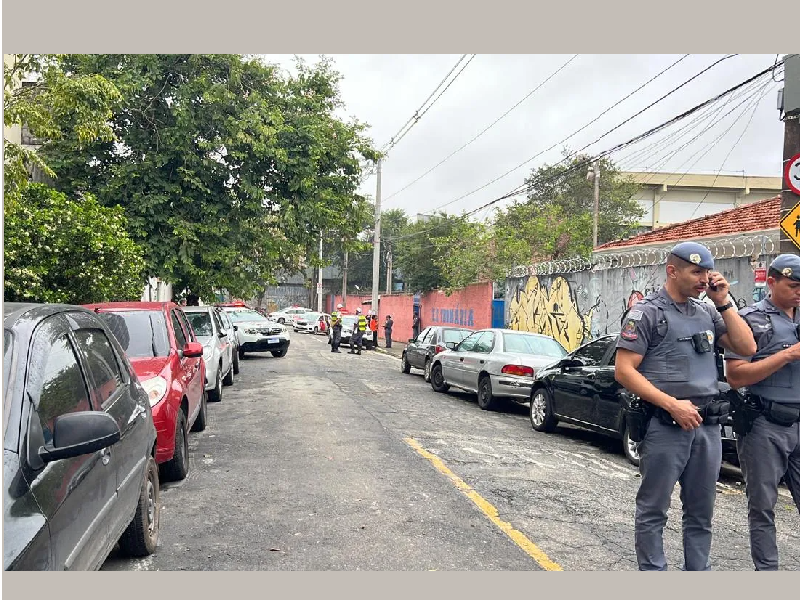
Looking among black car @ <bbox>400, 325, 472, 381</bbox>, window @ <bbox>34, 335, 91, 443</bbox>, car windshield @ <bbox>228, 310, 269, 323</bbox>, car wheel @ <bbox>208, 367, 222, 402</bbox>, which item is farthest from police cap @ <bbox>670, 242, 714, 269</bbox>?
car windshield @ <bbox>228, 310, 269, 323</bbox>

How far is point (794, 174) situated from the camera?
8.39 m

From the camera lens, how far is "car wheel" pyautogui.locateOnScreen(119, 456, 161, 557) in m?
4.80

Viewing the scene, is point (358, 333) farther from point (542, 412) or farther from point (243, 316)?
point (542, 412)

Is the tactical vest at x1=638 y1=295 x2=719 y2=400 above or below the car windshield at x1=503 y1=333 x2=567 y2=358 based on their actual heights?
above

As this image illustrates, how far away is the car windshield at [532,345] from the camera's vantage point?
13383 millimetres

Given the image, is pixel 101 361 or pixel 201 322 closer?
pixel 101 361

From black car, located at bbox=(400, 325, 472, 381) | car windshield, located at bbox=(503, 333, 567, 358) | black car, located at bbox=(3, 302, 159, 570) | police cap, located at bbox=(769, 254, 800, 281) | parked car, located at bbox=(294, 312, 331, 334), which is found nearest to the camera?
black car, located at bbox=(3, 302, 159, 570)

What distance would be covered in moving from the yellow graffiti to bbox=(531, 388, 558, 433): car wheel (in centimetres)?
856

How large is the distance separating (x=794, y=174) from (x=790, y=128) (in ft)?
2.11

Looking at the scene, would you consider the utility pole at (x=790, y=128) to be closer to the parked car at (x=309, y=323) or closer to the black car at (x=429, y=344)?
the black car at (x=429, y=344)

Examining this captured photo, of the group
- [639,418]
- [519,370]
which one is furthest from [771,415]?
[519,370]

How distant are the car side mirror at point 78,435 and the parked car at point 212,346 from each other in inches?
354

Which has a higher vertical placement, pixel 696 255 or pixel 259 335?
pixel 696 255

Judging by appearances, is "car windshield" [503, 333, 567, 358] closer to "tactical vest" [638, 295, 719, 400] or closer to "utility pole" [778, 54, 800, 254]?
"utility pole" [778, 54, 800, 254]
